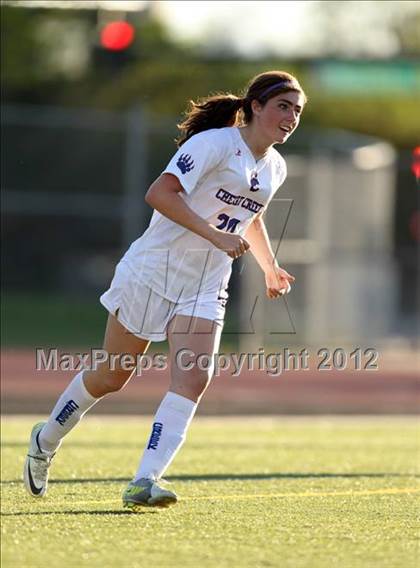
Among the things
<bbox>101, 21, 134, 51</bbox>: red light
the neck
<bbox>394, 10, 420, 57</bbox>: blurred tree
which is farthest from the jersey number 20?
<bbox>394, 10, 420, 57</bbox>: blurred tree

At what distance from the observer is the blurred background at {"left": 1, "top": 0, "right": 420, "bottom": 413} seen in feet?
63.2

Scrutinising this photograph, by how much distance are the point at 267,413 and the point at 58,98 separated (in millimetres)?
17984

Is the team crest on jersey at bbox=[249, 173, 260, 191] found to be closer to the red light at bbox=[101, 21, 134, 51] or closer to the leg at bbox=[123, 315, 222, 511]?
the leg at bbox=[123, 315, 222, 511]

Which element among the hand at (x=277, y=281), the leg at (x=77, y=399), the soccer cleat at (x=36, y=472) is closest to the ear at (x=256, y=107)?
the hand at (x=277, y=281)

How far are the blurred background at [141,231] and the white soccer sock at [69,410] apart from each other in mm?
8646

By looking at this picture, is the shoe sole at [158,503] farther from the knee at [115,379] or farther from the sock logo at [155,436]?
the knee at [115,379]

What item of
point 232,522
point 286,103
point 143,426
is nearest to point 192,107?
point 286,103

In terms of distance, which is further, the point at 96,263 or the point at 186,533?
the point at 96,263

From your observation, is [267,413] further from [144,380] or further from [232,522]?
[232,522]

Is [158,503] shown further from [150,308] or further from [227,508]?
[150,308]

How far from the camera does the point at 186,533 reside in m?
5.89

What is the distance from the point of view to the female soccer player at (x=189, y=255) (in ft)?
21.4

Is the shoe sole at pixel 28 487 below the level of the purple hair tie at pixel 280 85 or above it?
below

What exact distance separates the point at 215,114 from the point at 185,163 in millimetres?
458
